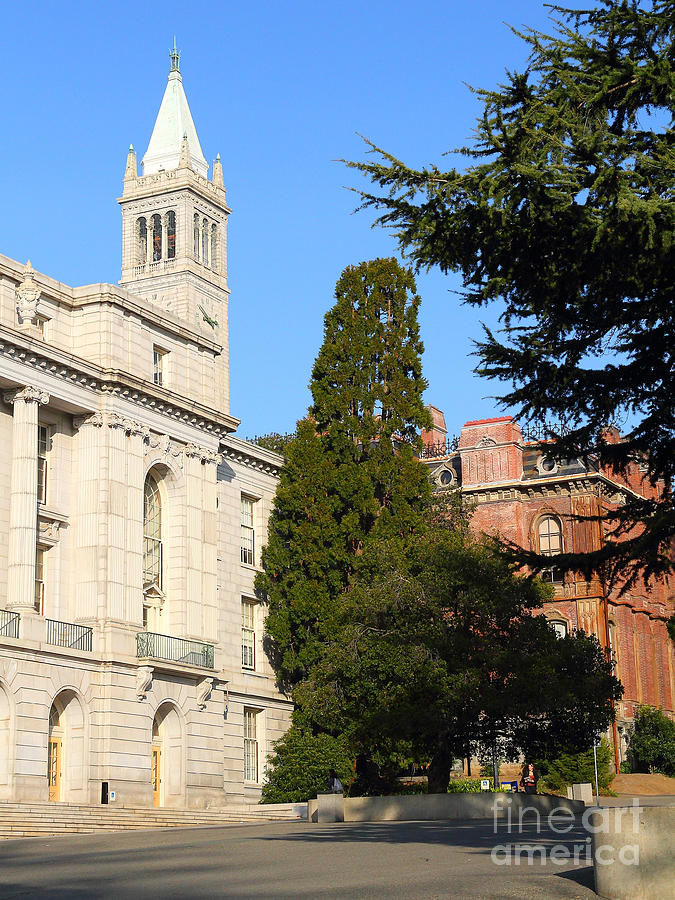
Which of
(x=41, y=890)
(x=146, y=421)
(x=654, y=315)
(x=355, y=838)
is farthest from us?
(x=146, y=421)

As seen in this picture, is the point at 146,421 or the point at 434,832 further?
the point at 146,421

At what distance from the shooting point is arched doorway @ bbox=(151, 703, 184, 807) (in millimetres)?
42250

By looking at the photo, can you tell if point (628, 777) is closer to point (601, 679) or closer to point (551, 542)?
point (551, 542)

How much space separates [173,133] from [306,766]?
69998 millimetres

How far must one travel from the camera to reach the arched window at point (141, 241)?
4117 inches

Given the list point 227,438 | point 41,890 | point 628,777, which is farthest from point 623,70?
point 628,777

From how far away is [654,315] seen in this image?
16.4 metres

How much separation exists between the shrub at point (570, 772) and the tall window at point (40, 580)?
2651 cm

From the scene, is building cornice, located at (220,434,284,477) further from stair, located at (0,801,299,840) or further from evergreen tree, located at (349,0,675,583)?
evergreen tree, located at (349,0,675,583)

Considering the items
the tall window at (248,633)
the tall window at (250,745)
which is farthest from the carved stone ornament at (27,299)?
the tall window at (250,745)

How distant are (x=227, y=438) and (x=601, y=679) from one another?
63.7 ft

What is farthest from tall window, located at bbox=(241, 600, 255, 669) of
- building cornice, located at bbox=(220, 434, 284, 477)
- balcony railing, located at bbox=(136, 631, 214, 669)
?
balcony railing, located at bbox=(136, 631, 214, 669)

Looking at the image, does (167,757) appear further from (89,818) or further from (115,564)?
(89,818)

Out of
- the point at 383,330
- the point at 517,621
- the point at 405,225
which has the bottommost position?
the point at 517,621
